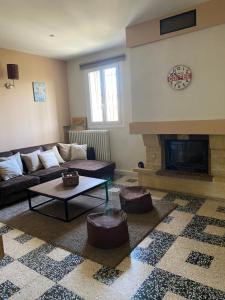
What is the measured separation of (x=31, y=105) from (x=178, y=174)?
10.2ft

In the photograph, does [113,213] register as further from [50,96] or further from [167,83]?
[50,96]

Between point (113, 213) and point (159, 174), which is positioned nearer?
point (113, 213)

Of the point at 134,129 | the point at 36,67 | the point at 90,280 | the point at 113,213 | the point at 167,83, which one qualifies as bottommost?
the point at 90,280

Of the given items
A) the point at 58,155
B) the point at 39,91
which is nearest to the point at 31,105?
the point at 39,91

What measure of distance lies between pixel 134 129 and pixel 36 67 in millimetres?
2469

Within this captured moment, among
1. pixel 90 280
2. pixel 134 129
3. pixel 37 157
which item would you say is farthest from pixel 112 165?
pixel 90 280

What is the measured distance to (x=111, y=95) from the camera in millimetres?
4863

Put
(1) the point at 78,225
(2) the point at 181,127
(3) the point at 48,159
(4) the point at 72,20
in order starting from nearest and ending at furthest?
(1) the point at 78,225 < (4) the point at 72,20 < (2) the point at 181,127 < (3) the point at 48,159

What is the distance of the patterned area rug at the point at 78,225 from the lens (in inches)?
90.0

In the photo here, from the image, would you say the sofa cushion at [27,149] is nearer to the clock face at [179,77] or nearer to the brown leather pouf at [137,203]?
the brown leather pouf at [137,203]

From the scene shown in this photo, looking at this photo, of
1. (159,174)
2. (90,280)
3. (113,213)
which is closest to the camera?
(90,280)

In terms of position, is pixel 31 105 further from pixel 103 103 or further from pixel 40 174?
pixel 40 174

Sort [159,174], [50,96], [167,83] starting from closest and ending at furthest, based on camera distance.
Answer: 1. [167,83]
2. [159,174]
3. [50,96]

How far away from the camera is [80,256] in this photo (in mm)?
2258
